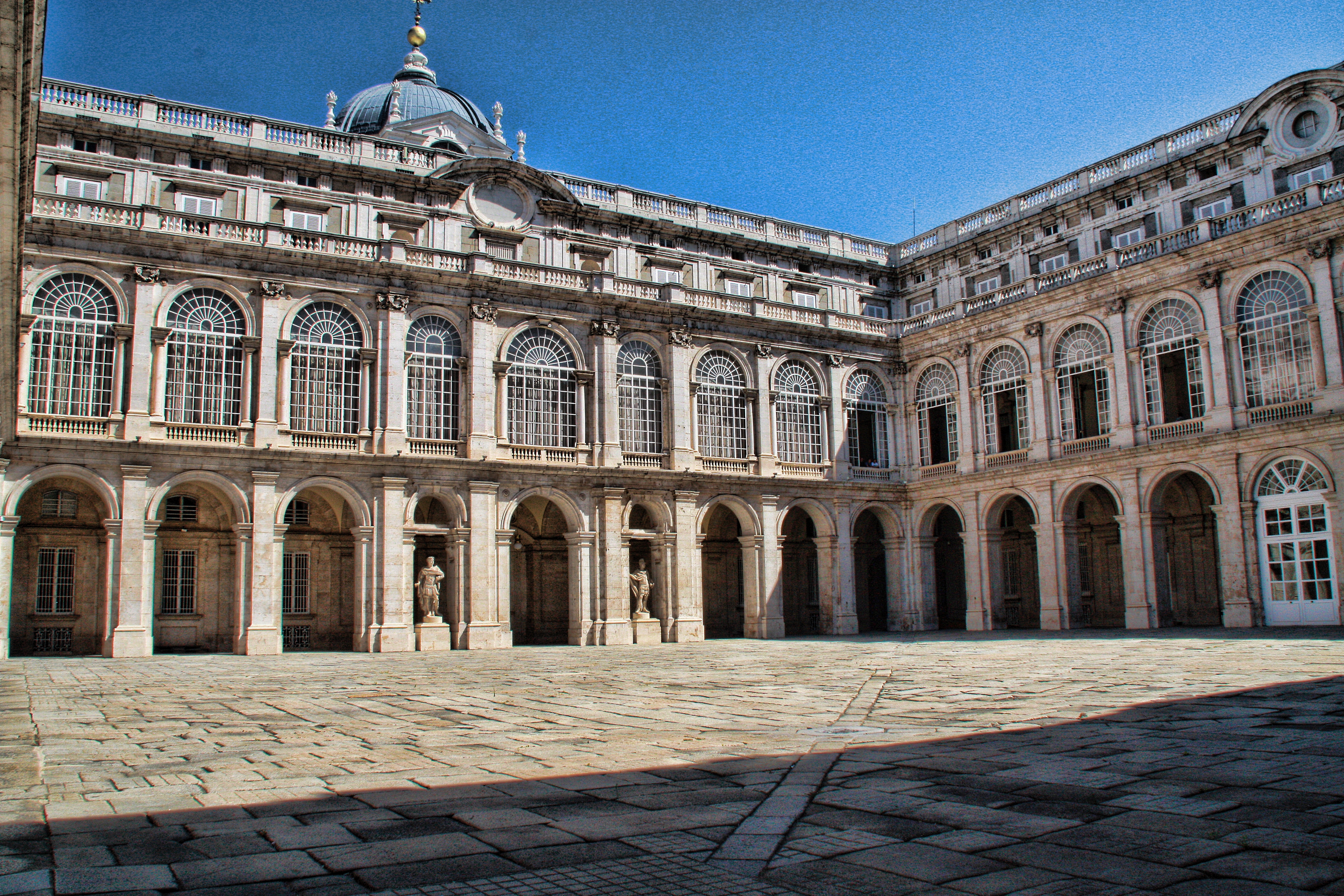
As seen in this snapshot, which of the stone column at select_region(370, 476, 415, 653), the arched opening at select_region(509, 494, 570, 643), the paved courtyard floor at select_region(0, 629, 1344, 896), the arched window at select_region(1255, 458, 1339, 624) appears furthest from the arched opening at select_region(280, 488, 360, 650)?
the arched window at select_region(1255, 458, 1339, 624)

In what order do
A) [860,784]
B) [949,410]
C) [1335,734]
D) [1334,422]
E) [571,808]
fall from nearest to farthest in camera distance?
[571,808] → [860,784] → [1335,734] → [1334,422] → [949,410]

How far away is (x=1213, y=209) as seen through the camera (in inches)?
1309

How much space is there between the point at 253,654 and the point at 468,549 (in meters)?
6.71

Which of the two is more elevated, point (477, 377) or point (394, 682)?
point (477, 377)

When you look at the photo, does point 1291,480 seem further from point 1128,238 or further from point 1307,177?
point 1128,238

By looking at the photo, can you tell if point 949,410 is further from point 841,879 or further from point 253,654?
point 841,879

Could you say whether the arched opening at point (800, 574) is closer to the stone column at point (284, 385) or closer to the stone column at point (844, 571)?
the stone column at point (844, 571)

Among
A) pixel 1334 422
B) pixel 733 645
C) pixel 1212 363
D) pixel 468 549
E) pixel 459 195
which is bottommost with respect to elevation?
pixel 733 645

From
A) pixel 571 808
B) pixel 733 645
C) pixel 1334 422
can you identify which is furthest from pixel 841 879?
pixel 1334 422

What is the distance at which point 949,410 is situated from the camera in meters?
39.0

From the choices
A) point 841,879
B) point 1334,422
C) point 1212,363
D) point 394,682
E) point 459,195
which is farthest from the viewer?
point 459,195

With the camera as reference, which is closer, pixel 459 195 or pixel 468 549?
pixel 468 549

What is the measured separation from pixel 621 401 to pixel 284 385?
35.5 feet

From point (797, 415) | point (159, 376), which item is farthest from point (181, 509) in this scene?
point (797, 415)
